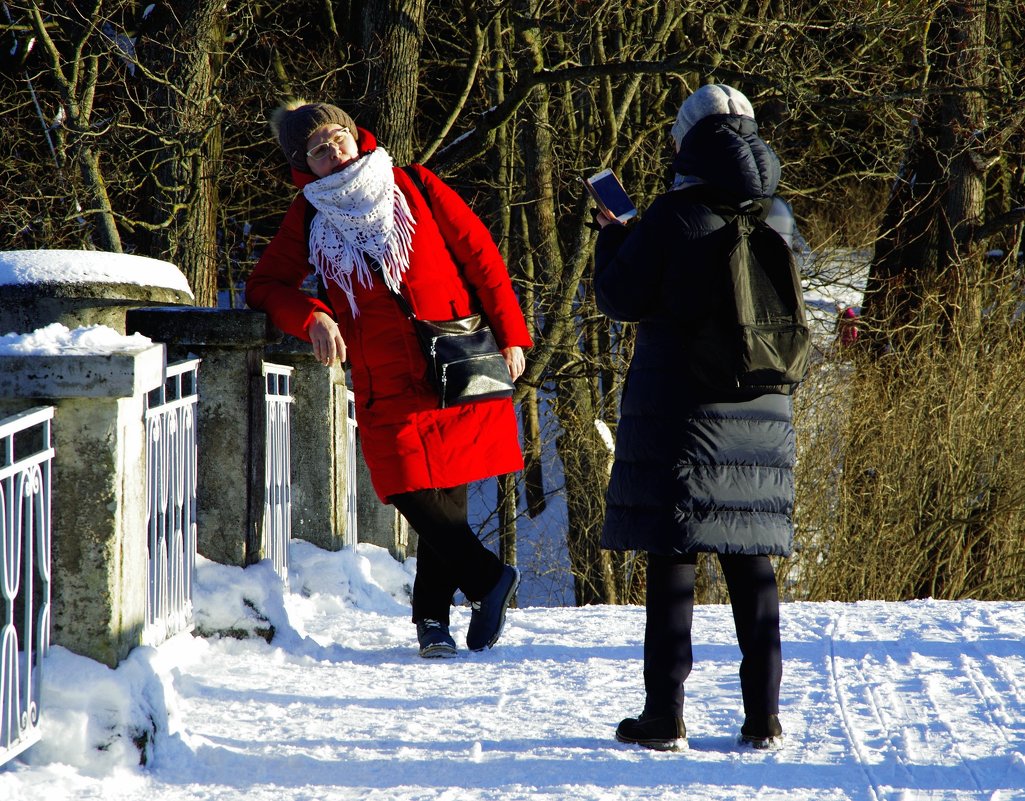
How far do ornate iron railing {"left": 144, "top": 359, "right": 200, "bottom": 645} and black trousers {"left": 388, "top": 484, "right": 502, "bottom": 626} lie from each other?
0.67m

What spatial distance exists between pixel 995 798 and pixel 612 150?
8.85m

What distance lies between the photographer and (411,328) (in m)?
3.79

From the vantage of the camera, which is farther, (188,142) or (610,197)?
(188,142)

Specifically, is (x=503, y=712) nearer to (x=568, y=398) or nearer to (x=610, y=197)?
(x=610, y=197)

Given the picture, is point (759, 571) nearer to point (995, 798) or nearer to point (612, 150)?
point (995, 798)

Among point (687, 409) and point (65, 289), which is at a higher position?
point (65, 289)

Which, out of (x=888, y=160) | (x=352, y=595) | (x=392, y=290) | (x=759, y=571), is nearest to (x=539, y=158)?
(x=888, y=160)

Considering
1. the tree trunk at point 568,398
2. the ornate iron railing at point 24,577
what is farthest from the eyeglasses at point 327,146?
the tree trunk at point 568,398

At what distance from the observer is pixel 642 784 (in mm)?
2795

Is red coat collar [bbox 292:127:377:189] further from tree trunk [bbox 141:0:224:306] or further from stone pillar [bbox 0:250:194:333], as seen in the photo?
tree trunk [bbox 141:0:224:306]

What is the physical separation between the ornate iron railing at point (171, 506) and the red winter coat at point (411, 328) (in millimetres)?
443

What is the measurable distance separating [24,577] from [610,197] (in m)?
1.74

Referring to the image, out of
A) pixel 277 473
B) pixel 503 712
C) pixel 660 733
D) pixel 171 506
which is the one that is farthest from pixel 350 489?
pixel 660 733

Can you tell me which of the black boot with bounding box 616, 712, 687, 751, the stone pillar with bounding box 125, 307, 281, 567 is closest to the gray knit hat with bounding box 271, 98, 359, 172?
the stone pillar with bounding box 125, 307, 281, 567
